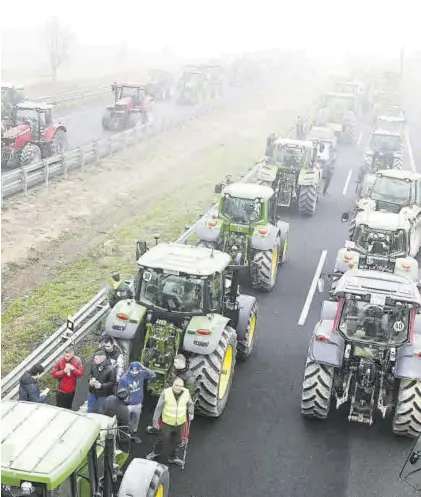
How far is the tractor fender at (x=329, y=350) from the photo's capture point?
9945 millimetres

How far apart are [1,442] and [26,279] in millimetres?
10917

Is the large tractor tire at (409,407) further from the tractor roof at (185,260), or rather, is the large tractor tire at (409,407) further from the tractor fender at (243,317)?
the tractor roof at (185,260)

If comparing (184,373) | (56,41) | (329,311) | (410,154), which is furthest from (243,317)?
(56,41)

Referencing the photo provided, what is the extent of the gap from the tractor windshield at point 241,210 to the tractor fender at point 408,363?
20.1ft

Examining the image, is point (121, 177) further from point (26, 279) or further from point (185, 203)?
point (26, 279)

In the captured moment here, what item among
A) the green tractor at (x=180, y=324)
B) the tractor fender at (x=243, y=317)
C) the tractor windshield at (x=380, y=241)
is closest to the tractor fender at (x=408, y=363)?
the green tractor at (x=180, y=324)

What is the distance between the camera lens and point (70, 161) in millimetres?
24734

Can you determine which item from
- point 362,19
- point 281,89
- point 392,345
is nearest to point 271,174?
point 392,345

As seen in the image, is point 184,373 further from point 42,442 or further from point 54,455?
point 54,455

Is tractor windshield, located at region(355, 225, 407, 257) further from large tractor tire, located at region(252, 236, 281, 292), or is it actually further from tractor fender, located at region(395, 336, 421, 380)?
tractor fender, located at region(395, 336, 421, 380)

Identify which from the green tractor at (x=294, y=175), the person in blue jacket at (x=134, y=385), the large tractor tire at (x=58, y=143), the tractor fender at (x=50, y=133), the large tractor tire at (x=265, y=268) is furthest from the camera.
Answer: the large tractor tire at (x=58, y=143)

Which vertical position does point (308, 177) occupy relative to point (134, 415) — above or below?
above

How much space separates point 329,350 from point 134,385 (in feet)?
9.79

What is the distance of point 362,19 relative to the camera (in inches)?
4126
